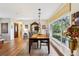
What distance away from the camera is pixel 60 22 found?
14.1ft

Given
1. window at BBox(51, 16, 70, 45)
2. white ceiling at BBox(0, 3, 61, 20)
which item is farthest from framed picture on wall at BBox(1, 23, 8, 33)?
window at BBox(51, 16, 70, 45)

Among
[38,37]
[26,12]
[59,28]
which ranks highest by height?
[26,12]

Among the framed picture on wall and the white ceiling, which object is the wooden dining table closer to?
the white ceiling

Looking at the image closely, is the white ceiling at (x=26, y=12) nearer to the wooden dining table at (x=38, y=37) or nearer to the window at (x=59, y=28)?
the window at (x=59, y=28)

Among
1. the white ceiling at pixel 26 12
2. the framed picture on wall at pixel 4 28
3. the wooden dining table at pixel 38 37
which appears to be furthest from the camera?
the wooden dining table at pixel 38 37

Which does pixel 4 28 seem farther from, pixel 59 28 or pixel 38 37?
pixel 59 28

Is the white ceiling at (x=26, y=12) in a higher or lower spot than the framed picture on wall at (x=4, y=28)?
higher

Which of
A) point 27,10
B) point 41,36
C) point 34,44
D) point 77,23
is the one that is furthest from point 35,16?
point 77,23

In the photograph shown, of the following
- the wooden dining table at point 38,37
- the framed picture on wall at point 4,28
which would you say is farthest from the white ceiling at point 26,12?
the wooden dining table at point 38,37

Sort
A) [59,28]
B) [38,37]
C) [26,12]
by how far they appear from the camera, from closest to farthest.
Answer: [59,28] → [26,12] → [38,37]

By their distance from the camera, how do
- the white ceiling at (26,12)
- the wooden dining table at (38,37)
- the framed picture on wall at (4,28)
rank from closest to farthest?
the white ceiling at (26,12) < the framed picture on wall at (4,28) < the wooden dining table at (38,37)

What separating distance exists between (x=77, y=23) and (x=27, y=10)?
5.13 feet

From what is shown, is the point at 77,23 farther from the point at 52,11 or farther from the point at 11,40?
the point at 11,40

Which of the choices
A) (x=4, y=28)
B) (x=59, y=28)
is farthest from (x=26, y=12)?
(x=59, y=28)
